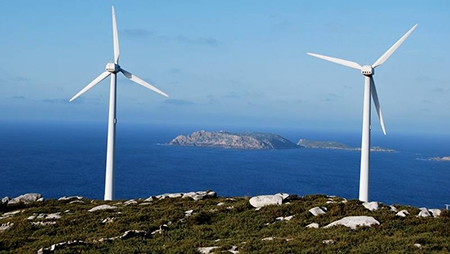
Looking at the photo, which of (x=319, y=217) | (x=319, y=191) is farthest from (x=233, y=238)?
(x=319, y=191)

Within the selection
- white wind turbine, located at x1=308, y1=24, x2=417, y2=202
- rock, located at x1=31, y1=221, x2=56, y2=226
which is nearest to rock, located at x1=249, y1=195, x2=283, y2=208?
white wind turbine, located at x1=308, y1=24, x2=417, y2=202

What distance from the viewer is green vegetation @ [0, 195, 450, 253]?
62.0 ft

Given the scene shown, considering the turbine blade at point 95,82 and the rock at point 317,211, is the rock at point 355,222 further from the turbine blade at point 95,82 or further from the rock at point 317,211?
the turbine blade at point 95,82

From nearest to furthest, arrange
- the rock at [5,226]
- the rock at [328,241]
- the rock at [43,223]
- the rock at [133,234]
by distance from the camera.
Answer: the rock at [328,241] < the rock at [133,234] < the rock at [5,226] < the rock at [43,223]

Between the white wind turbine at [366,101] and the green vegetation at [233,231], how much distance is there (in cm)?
566

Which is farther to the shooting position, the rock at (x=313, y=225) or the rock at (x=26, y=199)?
the rock at (x=26, y=199)

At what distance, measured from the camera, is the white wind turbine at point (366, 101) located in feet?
118

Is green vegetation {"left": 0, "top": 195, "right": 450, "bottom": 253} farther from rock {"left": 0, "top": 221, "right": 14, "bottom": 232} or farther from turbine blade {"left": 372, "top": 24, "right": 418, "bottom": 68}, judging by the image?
turbine blade {"left": 372, "top": 24, "right": 418, "bottom": 68}

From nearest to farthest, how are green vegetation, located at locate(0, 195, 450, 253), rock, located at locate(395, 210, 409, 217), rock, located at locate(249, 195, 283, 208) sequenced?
green vegetation, located at locate(0, 195, 450, 253) < rock, located at locate(395, 210, 409, 217) < rock, located at locate(249, 195, 283, 208)

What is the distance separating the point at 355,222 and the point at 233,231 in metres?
6.61

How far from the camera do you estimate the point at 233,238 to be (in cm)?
2161

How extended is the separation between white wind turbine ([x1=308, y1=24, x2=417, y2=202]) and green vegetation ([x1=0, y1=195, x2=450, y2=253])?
5665 millimetres

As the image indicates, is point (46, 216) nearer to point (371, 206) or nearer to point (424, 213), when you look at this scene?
point (371, 206)

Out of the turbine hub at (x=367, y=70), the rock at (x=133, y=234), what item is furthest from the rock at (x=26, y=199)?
the turbine hub at (x=367, y=70)
